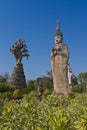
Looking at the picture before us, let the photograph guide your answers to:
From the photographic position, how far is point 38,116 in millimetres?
6121

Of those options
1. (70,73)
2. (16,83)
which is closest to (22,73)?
(16,83)

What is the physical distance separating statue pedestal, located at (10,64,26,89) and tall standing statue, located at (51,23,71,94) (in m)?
9.51

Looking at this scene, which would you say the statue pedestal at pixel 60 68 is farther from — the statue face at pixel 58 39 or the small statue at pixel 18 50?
the small statue at pixel 18 50

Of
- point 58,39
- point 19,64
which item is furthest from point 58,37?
point 19,64

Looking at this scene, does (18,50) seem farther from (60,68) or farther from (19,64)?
(60,68)

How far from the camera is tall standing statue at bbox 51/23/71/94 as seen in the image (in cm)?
3706

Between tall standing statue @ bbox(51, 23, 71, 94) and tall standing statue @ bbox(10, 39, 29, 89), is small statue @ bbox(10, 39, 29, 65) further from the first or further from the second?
tall standing statue @ bbox(51, 23, 71, 94)

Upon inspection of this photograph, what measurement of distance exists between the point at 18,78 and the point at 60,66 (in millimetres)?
10961

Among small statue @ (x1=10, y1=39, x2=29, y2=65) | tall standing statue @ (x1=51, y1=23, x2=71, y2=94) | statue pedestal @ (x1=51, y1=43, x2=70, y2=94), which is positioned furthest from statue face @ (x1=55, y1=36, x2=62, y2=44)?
small statue @ (x1=10, y1=39, x2=29, y2=65)

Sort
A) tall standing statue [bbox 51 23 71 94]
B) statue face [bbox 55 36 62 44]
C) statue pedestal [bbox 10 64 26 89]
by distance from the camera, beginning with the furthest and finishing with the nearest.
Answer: statue pedestal [bbox 10 64 26 89] < statue face [bbox 55 36 62 44] < tall standing statue [bbox 51 23 71 94]

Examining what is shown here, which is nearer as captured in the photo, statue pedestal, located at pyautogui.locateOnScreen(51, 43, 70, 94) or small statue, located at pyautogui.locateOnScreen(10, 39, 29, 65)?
statue pedestal, located at pyautogui.locateOnScreen(51, 43, 70, 94)

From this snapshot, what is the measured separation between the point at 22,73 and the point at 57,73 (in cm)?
1118

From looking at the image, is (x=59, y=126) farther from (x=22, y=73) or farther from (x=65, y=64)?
(x=22, y=73)

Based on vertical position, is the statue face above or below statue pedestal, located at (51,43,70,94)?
above
